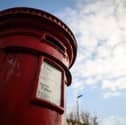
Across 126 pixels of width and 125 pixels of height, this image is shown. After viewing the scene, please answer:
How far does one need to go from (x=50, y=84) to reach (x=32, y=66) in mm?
402

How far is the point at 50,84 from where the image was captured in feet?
9.49

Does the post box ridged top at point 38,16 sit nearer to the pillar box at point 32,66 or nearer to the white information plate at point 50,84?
the pillar box at point 32,66

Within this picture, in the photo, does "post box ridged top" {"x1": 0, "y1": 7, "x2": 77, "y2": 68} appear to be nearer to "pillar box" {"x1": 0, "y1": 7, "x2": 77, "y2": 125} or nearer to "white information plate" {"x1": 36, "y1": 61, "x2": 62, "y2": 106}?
"pillar box" {"x1": 0, "y1": 7, "x2": 77, "y2": 125}

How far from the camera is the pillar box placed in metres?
2.50

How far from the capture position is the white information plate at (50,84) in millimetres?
2719

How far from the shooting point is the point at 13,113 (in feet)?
7.91

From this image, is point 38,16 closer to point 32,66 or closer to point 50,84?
point 32,66

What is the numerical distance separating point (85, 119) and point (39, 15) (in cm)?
2170

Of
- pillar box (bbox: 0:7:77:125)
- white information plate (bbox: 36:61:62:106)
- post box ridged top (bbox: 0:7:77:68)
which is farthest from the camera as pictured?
post box ridged top (bbox: 0:7:77:68)

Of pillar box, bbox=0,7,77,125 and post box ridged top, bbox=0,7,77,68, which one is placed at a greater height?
post box ridged top, bbox=0,7,77,68

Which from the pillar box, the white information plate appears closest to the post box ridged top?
the pillar box

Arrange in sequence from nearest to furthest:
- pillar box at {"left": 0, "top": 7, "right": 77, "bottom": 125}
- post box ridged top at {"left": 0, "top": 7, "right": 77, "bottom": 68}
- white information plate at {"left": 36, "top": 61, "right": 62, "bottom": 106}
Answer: pillar box at {"left": 0, "top": 7, "right": 77, "bottom": 125}, white information plate at {"left": 36, "top": 61, "right": 62, "bottom": 106}, post box ridged top at {"left": 0, "top": 7, "right": 77, "bottom": 68}

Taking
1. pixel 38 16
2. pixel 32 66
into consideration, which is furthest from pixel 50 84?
pixel 38 16

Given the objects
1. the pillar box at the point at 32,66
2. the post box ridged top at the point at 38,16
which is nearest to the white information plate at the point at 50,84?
the pillar box at the point at 32,66
